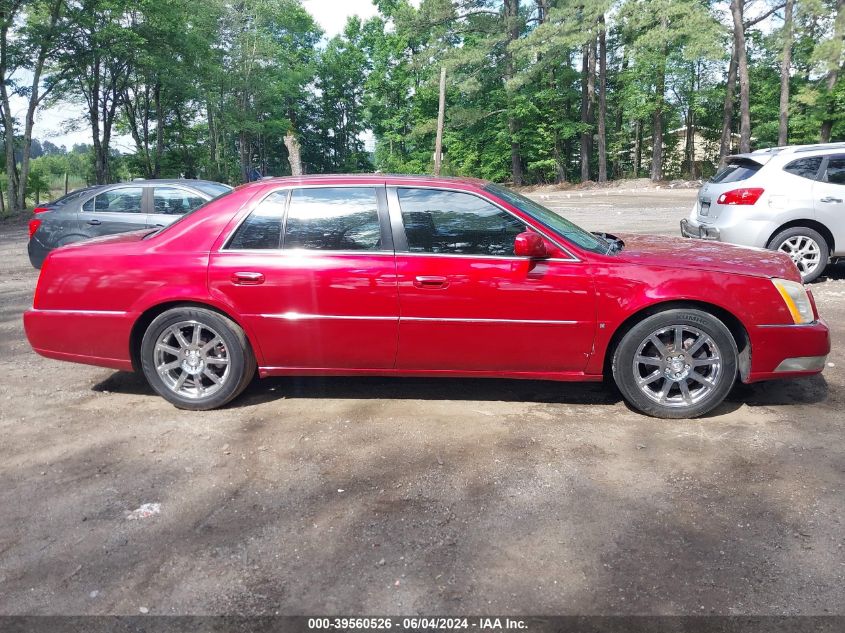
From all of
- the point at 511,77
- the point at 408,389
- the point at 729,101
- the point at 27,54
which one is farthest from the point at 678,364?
the point at 511,77

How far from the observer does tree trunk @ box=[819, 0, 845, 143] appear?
26.2m

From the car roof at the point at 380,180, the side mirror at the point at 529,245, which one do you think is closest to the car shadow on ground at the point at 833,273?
the side mirror at the point at 529,245

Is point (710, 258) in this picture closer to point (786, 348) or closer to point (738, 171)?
point (786, 348)

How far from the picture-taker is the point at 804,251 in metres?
8.13

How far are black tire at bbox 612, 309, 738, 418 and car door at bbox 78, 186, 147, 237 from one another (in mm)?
7549

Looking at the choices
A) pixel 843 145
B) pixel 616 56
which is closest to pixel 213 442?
pixel 843 145

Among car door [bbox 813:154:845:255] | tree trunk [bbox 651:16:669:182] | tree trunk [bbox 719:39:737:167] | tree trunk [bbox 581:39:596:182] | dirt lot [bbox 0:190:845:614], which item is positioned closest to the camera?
dirt lot [bbox 0:190:845:614]

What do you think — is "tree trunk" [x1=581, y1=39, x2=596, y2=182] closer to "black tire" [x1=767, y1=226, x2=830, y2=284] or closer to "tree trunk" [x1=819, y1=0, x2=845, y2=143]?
"tree trunk" [x1=819, y1=0, x2=845, y2=143]

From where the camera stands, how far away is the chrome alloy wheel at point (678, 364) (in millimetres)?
4172

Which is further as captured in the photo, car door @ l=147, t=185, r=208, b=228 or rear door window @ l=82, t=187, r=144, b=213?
rear door window @ l=82, t=187, r=144, b=213

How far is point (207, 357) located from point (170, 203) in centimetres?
547

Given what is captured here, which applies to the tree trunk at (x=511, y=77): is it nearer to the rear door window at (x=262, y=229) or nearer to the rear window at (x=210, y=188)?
the rear window at (x=210, y=188)

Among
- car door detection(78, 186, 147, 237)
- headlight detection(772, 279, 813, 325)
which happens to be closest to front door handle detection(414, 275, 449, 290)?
headlight detection(772, 279, 813, 325)

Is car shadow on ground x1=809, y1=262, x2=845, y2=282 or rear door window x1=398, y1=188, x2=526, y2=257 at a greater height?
rear door window x1=398, y1=188, x2=526, y2=257
